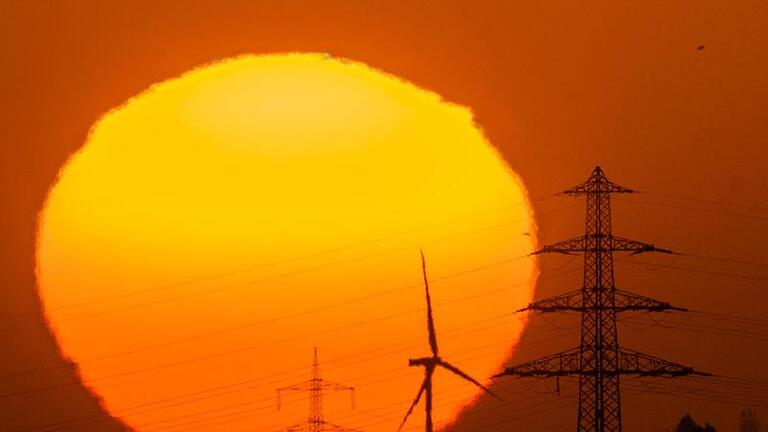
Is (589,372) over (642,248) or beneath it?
beneath

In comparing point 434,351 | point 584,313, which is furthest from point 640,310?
point 434,351

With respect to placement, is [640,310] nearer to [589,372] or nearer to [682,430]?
[589,372]

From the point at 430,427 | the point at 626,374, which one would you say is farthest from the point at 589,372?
the point at 430,427

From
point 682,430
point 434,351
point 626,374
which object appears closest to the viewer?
point 626,374

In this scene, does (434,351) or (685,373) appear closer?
(685,373)

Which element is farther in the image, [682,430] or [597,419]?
[682,430]

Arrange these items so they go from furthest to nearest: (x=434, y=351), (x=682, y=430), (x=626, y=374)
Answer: (x=682, y=430), (x=434, y=351), (x=626, y=374)

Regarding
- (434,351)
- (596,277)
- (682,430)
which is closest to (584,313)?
(596,277)

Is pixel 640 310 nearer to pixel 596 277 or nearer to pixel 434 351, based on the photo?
pixel 596 277

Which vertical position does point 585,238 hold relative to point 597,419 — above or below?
→ above
